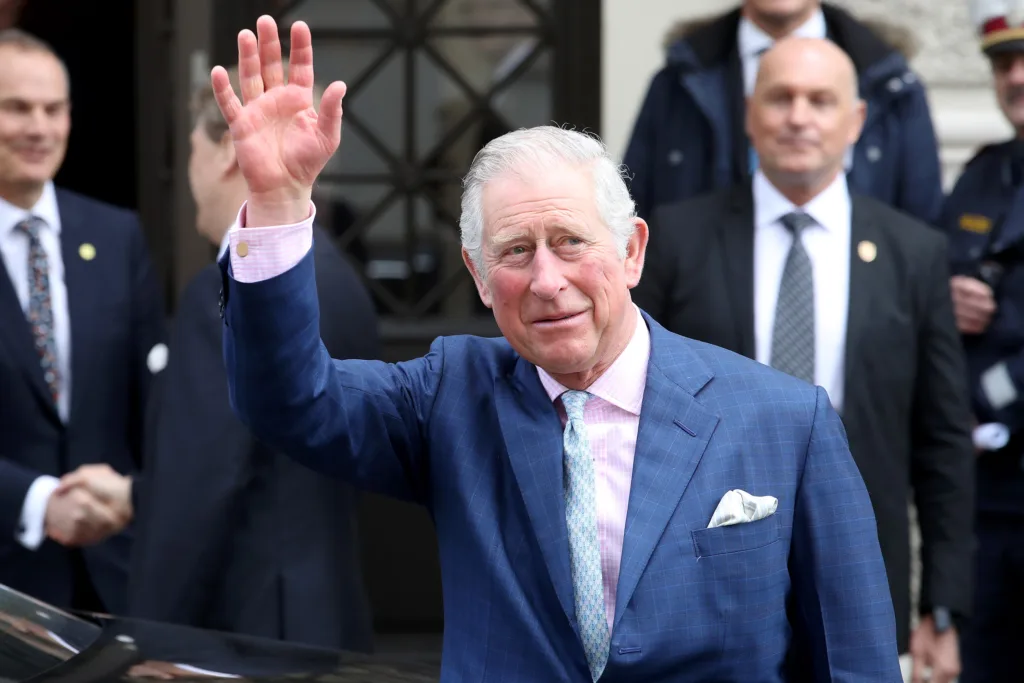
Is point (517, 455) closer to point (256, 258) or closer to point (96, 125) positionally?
point (256, 258)

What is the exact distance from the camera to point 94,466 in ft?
13.1

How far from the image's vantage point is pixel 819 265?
3.62 meters

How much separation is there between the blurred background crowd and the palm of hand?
116cm

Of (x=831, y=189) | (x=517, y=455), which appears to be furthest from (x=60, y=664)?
(x=831, y=189)

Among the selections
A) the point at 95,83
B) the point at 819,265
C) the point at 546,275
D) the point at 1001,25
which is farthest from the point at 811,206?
the point at 95,83

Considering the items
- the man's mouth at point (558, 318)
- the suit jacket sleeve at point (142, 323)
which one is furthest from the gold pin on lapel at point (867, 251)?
the suit jacket sleeve at point (142, 323)

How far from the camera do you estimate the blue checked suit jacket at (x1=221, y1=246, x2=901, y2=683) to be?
214 cm

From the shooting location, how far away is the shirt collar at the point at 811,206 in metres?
3.64

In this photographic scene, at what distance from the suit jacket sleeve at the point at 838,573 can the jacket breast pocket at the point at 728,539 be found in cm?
9

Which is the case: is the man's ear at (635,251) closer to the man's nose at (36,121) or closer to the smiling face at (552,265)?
the smiling face at (552,265)

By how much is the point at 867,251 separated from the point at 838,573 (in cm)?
151

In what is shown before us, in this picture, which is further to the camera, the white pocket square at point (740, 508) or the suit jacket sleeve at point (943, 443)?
the suit jacket sleeve at point (943, 443)

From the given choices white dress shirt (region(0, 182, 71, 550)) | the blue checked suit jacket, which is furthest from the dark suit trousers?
white dress shirt (region(0, 182, 71, 550))

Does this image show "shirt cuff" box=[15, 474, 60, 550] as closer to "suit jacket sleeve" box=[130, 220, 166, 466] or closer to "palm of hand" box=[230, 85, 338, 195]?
"suit jacket sleeve" box=[130, 220, 166, 466]
